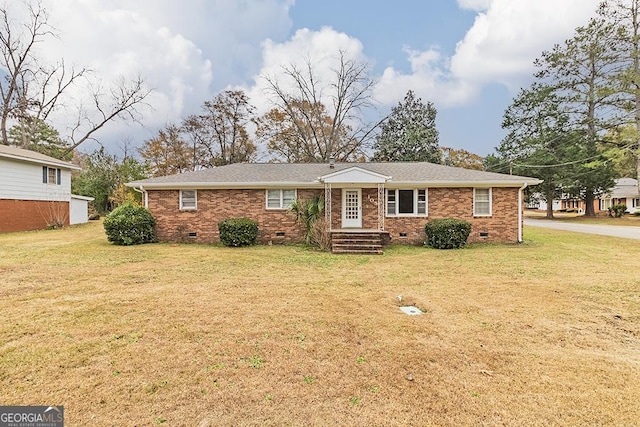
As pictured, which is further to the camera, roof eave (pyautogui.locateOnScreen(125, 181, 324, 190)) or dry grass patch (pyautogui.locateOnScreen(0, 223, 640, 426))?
roof eave (pyautogui.locateOnScreen(125, 181, 324, 190))

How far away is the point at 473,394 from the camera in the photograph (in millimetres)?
3064

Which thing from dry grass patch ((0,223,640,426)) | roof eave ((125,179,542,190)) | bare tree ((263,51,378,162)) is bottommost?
dry grass patch ((0,223,640,426))

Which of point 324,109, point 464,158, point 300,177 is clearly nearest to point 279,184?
point 300,177

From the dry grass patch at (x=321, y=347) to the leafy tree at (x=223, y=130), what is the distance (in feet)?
86.5

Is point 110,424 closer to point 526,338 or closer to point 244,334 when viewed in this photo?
Result: point 244,334

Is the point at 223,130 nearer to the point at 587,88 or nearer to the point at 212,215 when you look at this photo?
the point at 212,215

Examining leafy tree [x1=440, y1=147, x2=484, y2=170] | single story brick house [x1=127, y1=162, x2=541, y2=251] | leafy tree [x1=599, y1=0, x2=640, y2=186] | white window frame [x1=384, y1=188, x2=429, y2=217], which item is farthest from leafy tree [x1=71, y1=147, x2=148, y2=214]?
leafy tree [x1=599, y1=0, x2=640, y2=186]

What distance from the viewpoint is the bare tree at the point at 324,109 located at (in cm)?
2956

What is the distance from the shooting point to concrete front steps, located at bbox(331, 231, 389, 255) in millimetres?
12124

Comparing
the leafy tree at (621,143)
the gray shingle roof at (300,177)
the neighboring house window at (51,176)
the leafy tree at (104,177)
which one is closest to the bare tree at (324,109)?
the leafy tree at (104,177)

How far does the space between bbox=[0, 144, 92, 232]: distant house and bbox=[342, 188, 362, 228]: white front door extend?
60.1 feet

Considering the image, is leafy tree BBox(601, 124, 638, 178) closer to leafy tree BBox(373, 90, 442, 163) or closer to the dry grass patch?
leafy tree BBox(373, 90, 442, 163)

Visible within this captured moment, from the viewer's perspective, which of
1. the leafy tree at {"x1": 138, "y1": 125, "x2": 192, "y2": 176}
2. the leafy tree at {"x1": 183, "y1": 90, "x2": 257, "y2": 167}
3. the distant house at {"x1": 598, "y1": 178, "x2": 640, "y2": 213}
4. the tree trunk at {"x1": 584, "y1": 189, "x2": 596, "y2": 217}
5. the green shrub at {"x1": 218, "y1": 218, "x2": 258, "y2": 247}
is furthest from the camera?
the distant house at {"x1": 598, "y1": 178, "x2": 640, "y2": 213}

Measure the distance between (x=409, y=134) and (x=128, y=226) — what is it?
2549 cm
